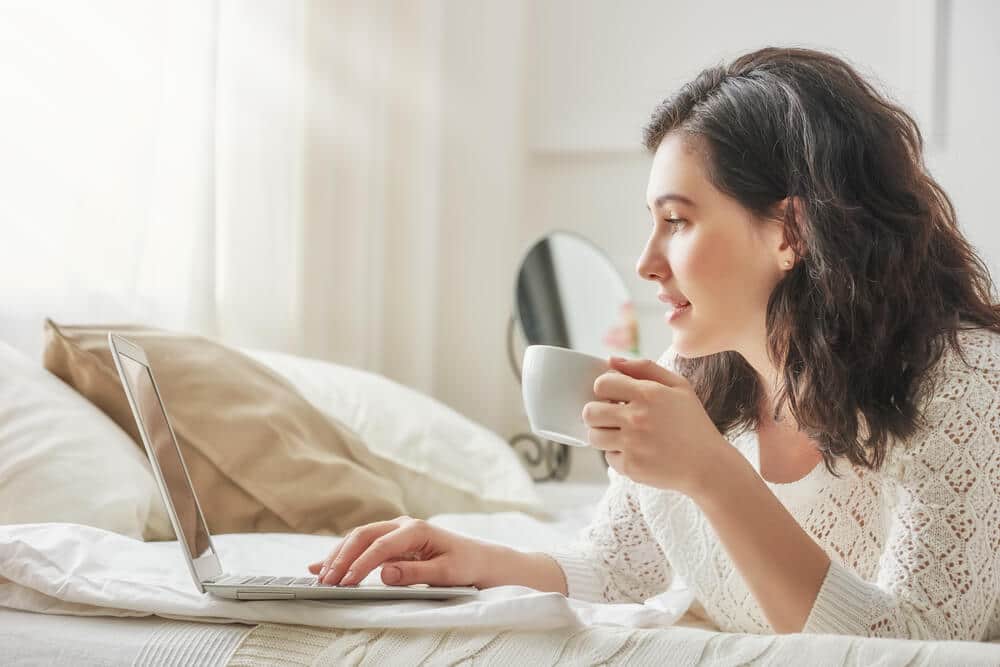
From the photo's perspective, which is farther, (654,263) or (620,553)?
(620,553)

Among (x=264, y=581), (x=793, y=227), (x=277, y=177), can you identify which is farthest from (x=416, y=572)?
(x=277, y=177)

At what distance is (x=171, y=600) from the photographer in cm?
83

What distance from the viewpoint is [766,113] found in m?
0.98

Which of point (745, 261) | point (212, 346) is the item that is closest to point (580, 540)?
point (745, 261)

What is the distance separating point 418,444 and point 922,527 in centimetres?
106

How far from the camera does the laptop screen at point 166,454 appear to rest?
812 mm

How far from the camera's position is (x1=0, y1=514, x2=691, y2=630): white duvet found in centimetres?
76

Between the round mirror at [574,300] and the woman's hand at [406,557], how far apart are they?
1.82 m

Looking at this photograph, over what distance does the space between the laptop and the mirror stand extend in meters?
1.93

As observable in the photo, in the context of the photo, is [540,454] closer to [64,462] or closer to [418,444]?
[418,444]

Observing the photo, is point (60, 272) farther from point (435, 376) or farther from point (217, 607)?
point (435, 376)

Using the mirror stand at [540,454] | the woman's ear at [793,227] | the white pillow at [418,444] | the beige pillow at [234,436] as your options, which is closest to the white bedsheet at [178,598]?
the beige pillow at [234,436]

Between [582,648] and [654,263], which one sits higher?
[654,263]

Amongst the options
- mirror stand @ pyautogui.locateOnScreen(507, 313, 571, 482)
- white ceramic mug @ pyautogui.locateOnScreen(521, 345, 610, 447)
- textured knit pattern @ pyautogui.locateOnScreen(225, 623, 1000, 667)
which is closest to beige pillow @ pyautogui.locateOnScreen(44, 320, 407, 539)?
textured knit pattern @ pyautogui.locateOnScreen(225, 623, 1000, 667)
